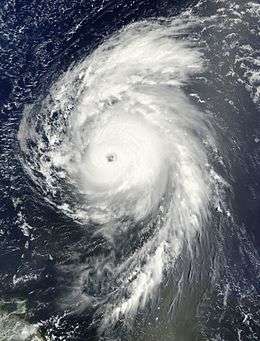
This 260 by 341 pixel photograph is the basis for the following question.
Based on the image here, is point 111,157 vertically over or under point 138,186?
over

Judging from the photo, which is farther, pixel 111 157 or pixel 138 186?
pixel 111 157

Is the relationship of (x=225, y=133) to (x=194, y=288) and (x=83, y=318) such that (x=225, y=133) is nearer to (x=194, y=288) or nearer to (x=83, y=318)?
(x=194, y=288)

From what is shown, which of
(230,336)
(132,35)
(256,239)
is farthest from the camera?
(132,35)

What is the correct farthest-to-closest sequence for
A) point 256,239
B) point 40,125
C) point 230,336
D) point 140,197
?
point 40,125 < point 140,197 < point 256,239 < point 230,336

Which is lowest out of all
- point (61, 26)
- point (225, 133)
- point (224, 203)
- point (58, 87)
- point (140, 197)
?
point (224, 203)

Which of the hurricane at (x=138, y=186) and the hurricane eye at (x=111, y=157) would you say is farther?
the hurricane eye at (x=111, y=157)

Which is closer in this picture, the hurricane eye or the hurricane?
the hurricane

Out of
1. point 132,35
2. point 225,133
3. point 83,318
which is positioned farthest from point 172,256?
point 132,35

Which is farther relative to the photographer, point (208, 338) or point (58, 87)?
point (58, 87)
